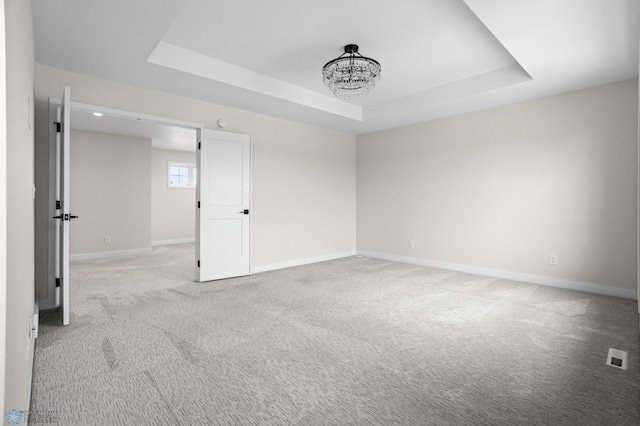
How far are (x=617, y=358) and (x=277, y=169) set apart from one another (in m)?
4.53

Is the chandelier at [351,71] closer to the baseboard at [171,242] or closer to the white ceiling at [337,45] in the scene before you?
the white ceiling at [337,45]

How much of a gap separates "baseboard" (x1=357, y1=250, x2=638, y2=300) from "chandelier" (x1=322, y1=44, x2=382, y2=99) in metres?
3.25

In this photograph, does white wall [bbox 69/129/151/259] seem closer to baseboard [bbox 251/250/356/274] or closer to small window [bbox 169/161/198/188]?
small window [bbox 169/161/198/188]

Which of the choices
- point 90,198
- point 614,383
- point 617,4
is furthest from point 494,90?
point 90,198

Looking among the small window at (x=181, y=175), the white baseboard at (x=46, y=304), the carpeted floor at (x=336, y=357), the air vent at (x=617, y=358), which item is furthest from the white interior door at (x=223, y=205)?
the small window at (x=181, y=175)

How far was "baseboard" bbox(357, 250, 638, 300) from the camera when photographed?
387 cm

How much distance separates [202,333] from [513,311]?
300cm

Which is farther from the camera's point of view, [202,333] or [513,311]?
[513,311]

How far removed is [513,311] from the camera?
11.0ft

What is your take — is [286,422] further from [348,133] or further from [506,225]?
[348,133]

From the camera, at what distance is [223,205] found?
15.3ft

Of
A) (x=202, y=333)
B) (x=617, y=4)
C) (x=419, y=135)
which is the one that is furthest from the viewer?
(x=419, y=135)

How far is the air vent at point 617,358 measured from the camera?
7.27 ft

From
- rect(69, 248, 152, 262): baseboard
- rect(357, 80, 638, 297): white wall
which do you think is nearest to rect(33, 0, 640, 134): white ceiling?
rect(357, 80, 638, 297): white wall
